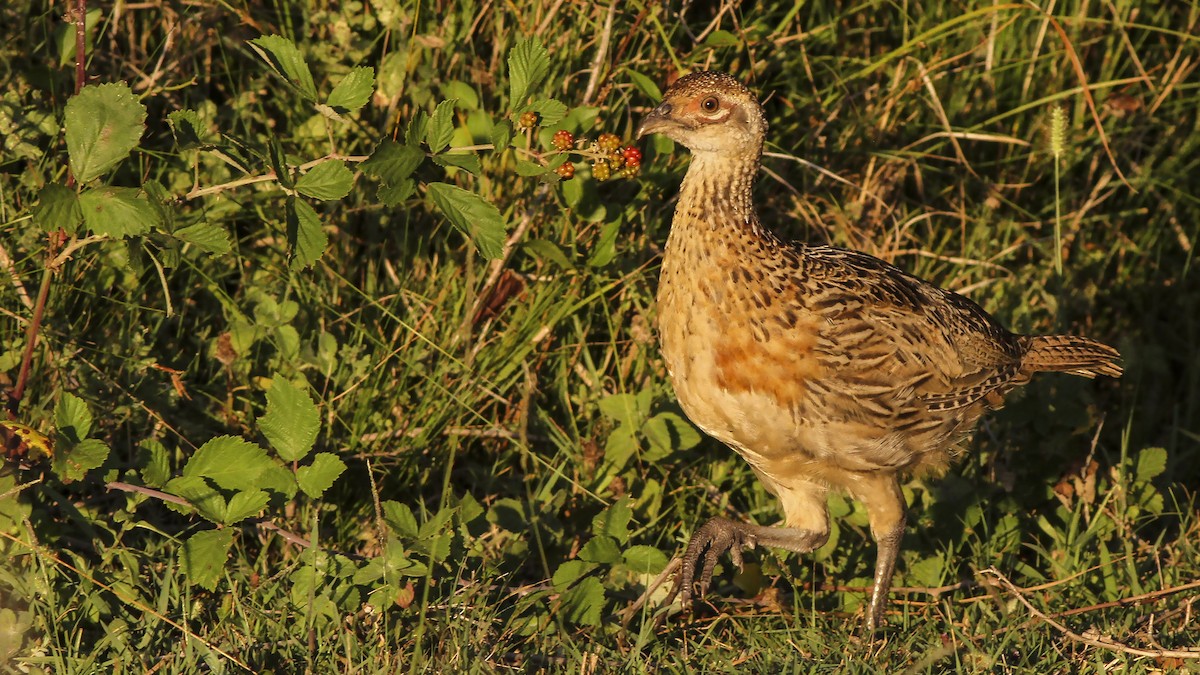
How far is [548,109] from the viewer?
4.02 meters

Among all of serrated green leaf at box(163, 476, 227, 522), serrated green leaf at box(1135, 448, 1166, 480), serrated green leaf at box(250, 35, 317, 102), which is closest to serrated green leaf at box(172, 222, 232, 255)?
serrated green leaf at box(250, 35, 317, 102)

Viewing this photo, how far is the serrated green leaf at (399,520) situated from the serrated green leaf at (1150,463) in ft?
9.17

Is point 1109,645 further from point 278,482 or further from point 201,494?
point 201,494

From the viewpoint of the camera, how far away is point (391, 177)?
12.3ft

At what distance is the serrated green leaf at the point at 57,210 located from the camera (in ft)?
12.0

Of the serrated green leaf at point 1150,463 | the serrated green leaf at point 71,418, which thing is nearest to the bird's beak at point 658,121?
the serrated green leaf at point 71,418

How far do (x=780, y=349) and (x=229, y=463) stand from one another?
169cm

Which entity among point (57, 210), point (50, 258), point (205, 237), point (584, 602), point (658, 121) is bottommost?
point (584, 602)

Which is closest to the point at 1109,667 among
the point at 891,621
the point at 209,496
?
the point at 891,621

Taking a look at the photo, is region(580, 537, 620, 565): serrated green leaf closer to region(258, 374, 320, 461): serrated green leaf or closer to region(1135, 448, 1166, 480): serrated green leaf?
region(258, 374, 320, 461): serrated green leaf

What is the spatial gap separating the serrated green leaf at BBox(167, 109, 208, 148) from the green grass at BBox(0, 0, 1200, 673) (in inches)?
10.7

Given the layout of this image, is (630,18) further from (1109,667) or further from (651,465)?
(1109,667)

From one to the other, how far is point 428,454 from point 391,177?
1.67 meters

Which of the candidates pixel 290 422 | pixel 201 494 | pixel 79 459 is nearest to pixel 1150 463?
pixel 290 422
